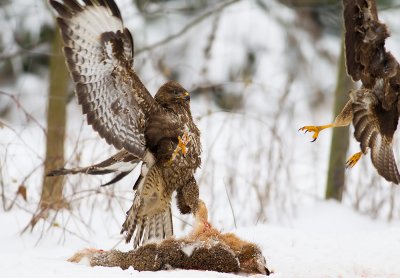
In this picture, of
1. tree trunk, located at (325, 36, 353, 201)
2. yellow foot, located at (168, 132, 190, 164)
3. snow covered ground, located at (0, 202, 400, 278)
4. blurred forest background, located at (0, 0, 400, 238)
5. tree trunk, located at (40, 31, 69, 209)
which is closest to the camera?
snow covered ground, located at (0, 202, 400, 278)

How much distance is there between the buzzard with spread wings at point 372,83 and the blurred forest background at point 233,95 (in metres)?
1.92

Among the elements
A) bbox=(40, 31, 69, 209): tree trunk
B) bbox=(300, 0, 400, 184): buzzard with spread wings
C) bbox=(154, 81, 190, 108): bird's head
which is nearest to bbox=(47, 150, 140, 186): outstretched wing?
bbox=(154, 81, 190, 108): bird's head

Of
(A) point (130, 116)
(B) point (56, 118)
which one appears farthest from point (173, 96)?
(B) point (56, 118)

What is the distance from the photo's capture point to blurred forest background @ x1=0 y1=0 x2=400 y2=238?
7.69 meters

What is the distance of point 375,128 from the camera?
5203mm

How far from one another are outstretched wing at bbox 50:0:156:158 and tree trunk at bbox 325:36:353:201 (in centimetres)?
335

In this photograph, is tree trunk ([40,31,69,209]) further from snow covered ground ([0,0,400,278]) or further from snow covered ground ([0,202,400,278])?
snow covered ground ([0,202,400,278])

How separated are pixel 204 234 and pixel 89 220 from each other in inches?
91.1

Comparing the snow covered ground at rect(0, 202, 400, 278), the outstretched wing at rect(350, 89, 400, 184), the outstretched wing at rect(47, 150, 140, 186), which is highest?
the outstretched wing at rect(350, 89, 400, 184)

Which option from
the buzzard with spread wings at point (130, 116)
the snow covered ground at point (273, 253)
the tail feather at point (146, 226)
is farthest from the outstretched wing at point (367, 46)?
the tail feather at point (146, 226)

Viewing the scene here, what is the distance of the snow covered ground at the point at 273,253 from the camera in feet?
11.9

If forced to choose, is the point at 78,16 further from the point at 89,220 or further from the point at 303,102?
the point at 303,102

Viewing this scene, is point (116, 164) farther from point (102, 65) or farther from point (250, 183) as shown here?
point (250, 183)

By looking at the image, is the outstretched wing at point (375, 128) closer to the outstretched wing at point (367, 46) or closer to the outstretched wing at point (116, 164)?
the outstretched wing at point (367, 46)
